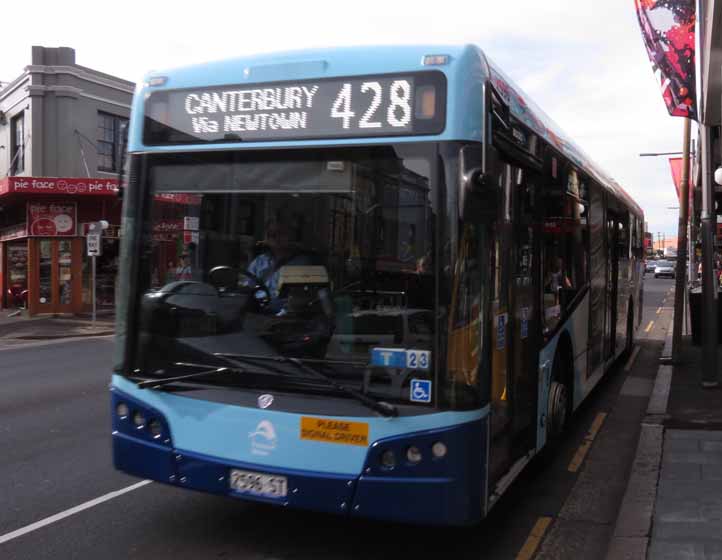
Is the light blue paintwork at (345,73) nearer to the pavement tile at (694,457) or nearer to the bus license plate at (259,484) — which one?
the bus license plate at (259,484)

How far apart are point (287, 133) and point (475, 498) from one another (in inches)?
90.6

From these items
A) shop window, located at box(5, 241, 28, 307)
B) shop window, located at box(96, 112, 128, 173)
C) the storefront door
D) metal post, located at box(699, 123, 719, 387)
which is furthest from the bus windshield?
shop window, located at box(5, 241, 28, 307)

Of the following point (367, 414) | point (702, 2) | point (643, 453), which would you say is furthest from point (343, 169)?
point (702, 2)

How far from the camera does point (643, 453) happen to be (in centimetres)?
665

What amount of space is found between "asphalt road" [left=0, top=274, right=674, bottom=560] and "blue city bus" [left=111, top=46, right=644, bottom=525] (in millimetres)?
479

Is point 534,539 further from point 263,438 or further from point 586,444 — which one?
point 586,444

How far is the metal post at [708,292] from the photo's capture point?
9812 millimetres

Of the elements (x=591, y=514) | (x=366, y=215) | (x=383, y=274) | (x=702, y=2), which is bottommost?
(x=591, y=514)

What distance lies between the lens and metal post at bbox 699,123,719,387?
32.2ft

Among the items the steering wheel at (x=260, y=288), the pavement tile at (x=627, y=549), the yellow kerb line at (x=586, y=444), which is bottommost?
the yellow kerb line at (x=586, y=444)

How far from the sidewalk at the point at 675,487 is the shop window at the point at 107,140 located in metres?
22.5

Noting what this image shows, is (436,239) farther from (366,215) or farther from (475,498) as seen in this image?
(475,498)

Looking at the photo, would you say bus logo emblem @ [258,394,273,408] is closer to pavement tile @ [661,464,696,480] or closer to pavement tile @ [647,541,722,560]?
pavement tile @ [647,541,722,560]

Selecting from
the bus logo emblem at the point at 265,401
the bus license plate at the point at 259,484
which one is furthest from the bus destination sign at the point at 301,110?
the bus license plate at the point at 259,484
